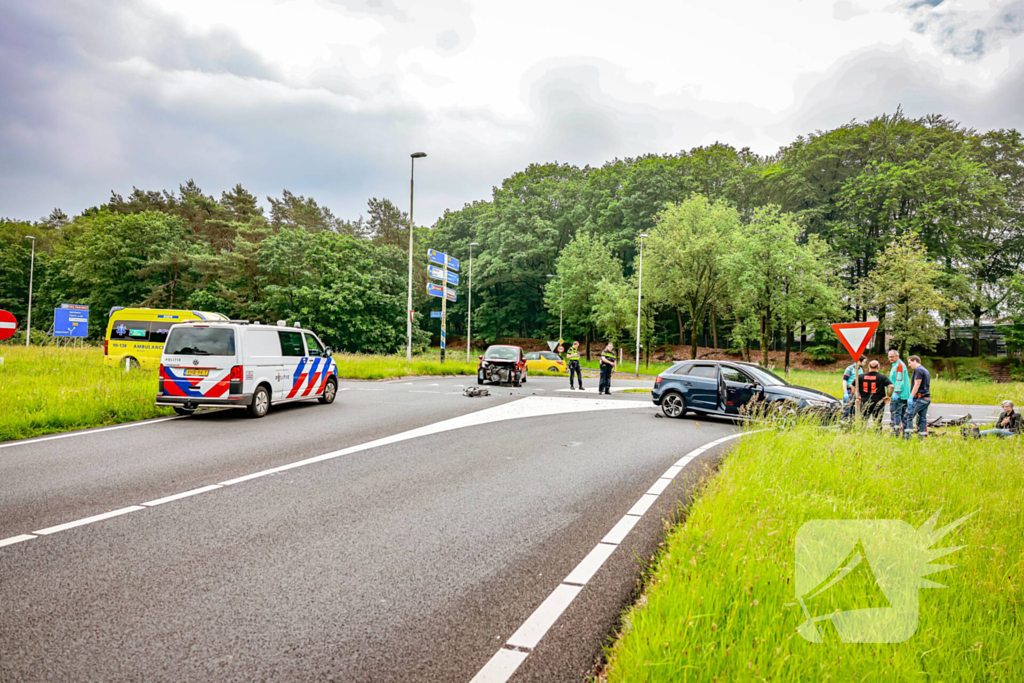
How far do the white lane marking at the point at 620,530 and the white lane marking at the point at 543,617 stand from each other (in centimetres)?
102

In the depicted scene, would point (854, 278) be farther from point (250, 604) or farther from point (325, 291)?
point (250, 604)

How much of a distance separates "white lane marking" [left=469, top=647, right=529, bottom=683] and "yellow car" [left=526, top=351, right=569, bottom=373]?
35707mm

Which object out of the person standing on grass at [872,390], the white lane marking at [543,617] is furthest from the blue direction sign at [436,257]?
the white lane marking at [543,617]

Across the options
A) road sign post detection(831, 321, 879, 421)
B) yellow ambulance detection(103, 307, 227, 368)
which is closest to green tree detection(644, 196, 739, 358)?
road sign post detection(831, 321, 879, 421)

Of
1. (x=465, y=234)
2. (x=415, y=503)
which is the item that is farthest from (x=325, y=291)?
(x=415, y=503)

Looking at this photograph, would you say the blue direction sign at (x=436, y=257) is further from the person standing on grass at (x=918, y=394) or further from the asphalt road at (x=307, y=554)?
the person standing on grass at (x=918, y=394)

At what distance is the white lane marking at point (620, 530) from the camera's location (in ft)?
15.4

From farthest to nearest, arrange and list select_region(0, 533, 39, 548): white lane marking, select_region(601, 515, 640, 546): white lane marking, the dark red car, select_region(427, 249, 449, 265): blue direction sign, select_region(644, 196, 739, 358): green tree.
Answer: select_region(644, 196, 739, 358): green tree, select_region(427, 249, 449, 265): blue direction sign, the dark red car, select_region(601, 515, 640, 546): white lane marking, select_region(0, 533, 39, 548): white lane marking

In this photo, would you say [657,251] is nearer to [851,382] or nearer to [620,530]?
[851,382]

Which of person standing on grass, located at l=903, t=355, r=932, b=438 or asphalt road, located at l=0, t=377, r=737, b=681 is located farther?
person standing on grass, located at l=903, t=355, r=932, b=438

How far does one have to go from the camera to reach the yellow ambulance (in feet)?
73.5

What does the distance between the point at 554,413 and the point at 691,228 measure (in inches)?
1199

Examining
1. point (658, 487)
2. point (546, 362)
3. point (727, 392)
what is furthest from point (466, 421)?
point (546, 362)

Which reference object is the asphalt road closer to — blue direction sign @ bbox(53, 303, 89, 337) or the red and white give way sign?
the red and white give way sign
